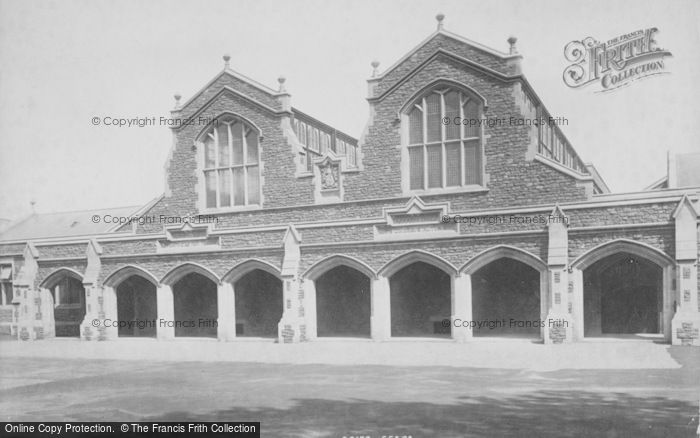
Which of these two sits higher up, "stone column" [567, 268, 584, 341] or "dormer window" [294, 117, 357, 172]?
"dormer window" [294, 117, 357, 172]

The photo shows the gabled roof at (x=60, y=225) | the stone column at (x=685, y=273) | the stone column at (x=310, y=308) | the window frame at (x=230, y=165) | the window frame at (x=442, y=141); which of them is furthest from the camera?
the gabled roof at (x=60, y=225)

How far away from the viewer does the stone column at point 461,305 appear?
58.2 feet

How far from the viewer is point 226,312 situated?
20719mm

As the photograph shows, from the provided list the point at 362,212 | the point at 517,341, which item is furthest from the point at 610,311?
the point at 362,212

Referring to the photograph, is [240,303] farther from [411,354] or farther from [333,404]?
[333,404]

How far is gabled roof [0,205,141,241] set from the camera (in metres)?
31.7

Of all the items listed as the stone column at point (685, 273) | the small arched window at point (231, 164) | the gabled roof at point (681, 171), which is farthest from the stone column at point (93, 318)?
the gabled roof at point (681, 171)

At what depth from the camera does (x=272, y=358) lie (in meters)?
15.1

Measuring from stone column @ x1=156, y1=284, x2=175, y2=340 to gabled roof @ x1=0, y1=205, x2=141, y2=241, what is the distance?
10665 mm

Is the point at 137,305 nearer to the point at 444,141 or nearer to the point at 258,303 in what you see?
the point at 258,303

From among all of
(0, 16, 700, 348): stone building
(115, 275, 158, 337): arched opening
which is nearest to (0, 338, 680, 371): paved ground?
(0, 16, 700, 348): stone building

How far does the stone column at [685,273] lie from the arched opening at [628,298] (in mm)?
3708

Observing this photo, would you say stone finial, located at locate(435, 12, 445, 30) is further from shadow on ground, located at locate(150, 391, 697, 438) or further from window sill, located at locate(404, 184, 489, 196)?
shadow on ground, located at locate(150, 391, 697, 438)

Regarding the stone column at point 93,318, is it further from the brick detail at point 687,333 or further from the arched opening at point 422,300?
the brick detail at point 687,333
